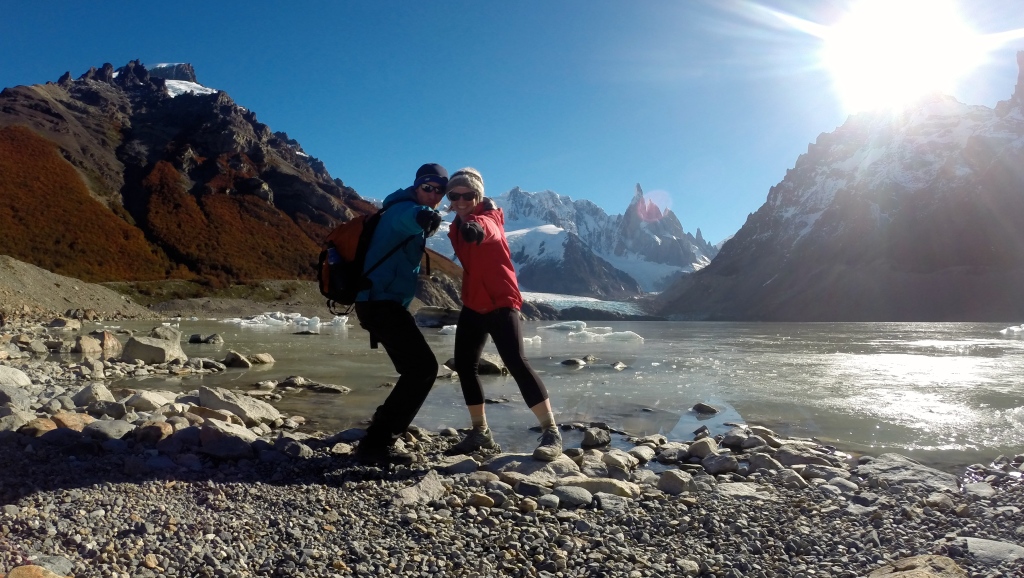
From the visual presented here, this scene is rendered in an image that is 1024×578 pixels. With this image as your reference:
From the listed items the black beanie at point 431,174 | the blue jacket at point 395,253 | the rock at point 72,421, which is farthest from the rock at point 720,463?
the rock at point 72,421

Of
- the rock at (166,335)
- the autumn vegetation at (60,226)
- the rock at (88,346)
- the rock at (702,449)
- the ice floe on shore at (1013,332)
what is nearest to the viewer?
the rock at (702,449)

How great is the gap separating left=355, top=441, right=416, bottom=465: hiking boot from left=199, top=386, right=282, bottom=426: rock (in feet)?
7.40

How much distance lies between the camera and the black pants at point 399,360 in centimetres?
445

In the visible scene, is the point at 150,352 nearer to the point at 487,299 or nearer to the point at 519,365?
the point at 487,299

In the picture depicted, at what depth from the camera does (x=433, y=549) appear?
2893mm

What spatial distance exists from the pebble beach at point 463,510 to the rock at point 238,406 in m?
0.94

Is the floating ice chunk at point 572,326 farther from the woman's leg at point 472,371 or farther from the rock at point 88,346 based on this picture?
the woman's leg at point 472,371

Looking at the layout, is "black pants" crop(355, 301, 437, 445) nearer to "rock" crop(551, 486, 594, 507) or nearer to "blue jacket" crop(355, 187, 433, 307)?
"blue jacket" crop(355, 187, 433, 307)

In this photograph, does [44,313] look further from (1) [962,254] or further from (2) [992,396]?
(1) [962,254]

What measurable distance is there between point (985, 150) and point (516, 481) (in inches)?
6712

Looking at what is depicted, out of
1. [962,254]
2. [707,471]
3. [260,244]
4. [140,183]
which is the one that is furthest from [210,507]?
[962,254]

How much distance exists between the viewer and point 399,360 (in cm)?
455

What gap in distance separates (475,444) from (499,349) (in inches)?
35.7

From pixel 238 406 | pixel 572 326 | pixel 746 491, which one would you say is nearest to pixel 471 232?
pixel 746 491
